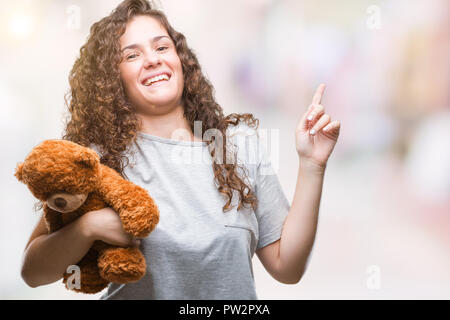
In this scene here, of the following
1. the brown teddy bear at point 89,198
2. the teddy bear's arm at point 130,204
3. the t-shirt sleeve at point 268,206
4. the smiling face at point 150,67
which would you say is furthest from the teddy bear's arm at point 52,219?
the t-shirt sleeve at point 268,206

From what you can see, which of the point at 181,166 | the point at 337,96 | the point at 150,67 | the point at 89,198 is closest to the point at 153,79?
the point at 150,67

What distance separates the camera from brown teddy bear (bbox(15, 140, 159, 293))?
791 mm

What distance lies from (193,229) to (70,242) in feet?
0.86

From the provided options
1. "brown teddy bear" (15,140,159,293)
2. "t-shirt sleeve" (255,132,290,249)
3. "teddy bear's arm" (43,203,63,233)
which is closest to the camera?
"brown teddy bear" (15,140,159,293)

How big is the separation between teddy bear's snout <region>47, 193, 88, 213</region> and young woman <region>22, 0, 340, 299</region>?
0.45ft

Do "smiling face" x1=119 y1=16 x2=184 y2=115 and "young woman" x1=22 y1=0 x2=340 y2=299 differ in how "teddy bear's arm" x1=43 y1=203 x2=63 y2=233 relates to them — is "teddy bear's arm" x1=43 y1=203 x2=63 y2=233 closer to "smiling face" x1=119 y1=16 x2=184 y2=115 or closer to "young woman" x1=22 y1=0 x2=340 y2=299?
"young woman" x1=22 y1=0 x2=340 y2=299

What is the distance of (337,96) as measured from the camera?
5.60 feet

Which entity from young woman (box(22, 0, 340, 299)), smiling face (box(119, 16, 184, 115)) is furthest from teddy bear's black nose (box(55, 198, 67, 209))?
smiling face (box(119, 16, 184, 115))

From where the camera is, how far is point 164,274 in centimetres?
102

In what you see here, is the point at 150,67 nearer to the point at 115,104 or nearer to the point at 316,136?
the point at 115,104

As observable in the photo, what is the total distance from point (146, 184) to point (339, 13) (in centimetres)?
103

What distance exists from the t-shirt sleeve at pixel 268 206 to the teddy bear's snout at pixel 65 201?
0.47m

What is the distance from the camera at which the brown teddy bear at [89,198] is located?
2.60 feet

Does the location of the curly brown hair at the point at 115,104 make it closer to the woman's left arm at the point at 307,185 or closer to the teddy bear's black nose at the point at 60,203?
the woman's left arm at the point at 307,185
